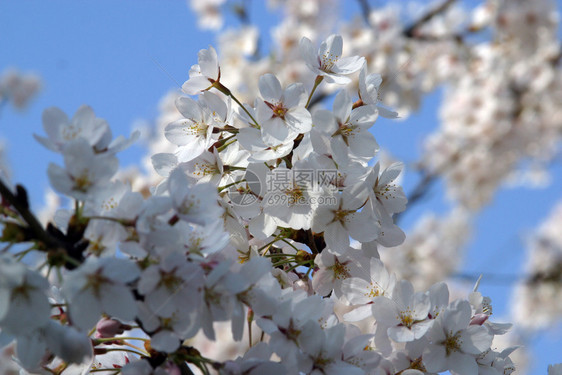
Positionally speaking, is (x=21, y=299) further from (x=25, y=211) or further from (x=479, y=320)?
(x=479, y=320)

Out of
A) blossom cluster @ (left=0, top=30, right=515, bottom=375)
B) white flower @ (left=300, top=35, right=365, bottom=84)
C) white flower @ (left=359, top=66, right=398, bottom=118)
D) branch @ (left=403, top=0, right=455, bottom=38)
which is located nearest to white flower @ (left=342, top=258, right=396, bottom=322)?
blossom cluster @ (left=0, top=30, right=515, bottom=375)

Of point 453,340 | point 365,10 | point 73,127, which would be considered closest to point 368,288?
point 453,340

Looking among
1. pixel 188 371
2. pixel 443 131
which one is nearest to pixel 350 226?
pixel 188 371

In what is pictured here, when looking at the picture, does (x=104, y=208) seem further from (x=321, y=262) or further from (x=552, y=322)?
(x=552, y=322)

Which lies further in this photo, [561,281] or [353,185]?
[561,281]

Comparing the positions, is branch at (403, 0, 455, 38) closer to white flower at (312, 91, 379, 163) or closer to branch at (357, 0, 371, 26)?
branch at (357, 0, 371, 26)

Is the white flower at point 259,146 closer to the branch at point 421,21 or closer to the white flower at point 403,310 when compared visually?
the white flower at point 403,310

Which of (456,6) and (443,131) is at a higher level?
(456,6)

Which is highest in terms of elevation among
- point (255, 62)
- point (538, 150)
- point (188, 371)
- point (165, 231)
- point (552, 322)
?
point (165, 231)
